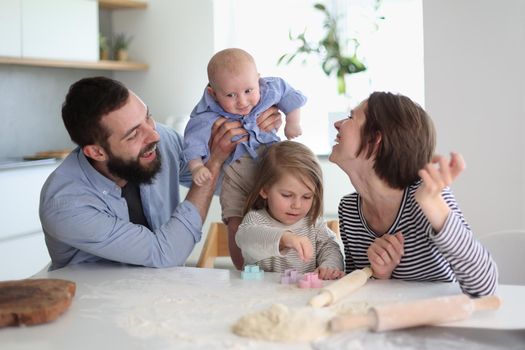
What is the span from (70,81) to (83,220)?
3.44 metres

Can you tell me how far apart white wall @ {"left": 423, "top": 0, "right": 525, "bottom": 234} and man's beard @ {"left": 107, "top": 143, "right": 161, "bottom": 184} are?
1709 mm

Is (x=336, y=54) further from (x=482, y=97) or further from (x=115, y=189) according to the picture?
(x=115, y=189)

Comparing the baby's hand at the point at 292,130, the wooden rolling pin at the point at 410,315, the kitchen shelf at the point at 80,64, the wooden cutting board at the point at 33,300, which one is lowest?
the wooden cutting board at the point at 33,300

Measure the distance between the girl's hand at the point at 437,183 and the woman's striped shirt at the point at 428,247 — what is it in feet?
0.09

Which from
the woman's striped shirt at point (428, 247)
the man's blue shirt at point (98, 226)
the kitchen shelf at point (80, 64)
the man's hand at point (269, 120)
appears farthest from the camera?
the kitchen shelf at point (80, 64)

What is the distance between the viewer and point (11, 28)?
14.7ft

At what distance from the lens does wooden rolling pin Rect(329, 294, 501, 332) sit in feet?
4.74

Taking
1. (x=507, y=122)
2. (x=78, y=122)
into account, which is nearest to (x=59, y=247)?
(x=78, y=122)

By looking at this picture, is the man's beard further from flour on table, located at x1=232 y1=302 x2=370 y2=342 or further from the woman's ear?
flour on table, located at x1=232 y1=302 x2=370 y2=342

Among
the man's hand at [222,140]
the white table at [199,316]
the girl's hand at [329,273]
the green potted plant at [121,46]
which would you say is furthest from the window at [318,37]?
the white table at [199,316]

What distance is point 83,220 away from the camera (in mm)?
2166

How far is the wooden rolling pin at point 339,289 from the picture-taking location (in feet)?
5.33

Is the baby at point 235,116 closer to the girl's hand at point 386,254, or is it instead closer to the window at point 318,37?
the girl's hand at point 386,254

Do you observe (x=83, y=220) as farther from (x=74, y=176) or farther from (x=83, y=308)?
(x=83, y=308)
